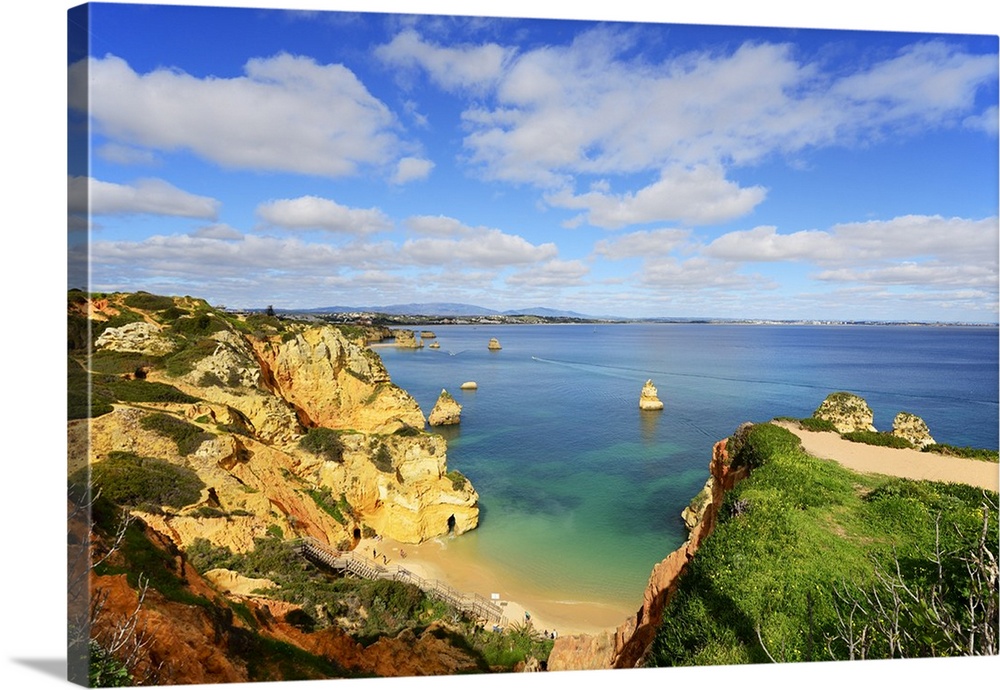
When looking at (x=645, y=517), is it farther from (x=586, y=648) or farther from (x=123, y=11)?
(x=123, y=11)

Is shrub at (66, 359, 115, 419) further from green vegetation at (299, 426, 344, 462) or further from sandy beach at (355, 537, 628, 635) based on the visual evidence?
green vegetation at (299, 426, 344, 462)

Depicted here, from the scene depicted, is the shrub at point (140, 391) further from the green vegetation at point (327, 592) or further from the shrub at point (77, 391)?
the shrub at point (77, 391)

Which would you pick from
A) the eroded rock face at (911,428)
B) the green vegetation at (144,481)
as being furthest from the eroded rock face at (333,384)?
the eroded rock face at (911,428)

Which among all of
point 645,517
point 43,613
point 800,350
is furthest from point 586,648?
point 800,350

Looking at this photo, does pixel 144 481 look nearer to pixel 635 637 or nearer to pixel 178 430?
pixel 178 430

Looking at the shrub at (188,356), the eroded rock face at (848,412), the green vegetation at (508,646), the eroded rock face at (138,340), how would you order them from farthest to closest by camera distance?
the eroded rock face at (848,412)
the shrub at (188,356)
the eroded rock face at (138,340)
the green vegetation at (508,646)

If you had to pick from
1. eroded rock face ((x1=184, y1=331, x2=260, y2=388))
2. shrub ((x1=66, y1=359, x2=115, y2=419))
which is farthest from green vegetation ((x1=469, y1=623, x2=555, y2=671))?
Answer: eroded rock face ((x1=184, y1=331, x2=260, y2=388))
